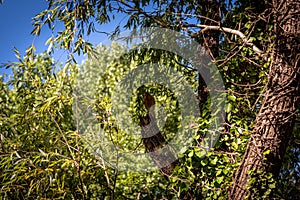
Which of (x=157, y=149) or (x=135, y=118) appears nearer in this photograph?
(x=157, y=149)

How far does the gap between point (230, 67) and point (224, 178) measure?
95 cm

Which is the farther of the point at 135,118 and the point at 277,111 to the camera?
the point at 135,118

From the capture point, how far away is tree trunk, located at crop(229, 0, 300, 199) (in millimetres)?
2449

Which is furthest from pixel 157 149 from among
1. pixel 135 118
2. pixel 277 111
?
pixel 277 111

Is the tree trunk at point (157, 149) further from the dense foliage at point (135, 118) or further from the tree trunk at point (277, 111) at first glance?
the tree trunk at point (277, 111)

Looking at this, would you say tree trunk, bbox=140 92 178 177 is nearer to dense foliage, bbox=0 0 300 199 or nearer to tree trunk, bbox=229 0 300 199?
dense foliage, bbox=0 0 300 199

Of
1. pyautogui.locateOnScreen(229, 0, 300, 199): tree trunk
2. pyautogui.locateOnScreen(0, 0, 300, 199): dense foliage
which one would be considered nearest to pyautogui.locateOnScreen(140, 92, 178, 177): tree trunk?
pyautogui.locateOnScreen(0, 0, 300, 199): dense foliage

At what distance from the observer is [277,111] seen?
2445 mm

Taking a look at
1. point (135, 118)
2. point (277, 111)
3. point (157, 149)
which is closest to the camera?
point (277, 111)

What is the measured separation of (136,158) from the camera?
21.6 ft

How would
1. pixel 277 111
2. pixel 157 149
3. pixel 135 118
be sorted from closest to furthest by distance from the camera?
pixel 277 111, pixel 157 149, pixel 135 118

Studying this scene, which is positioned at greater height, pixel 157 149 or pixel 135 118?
pixel 135 118

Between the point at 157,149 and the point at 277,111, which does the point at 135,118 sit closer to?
the point at 157,149

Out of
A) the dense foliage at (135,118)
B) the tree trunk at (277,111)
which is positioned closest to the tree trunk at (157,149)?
the dense foliage at (135,118)
